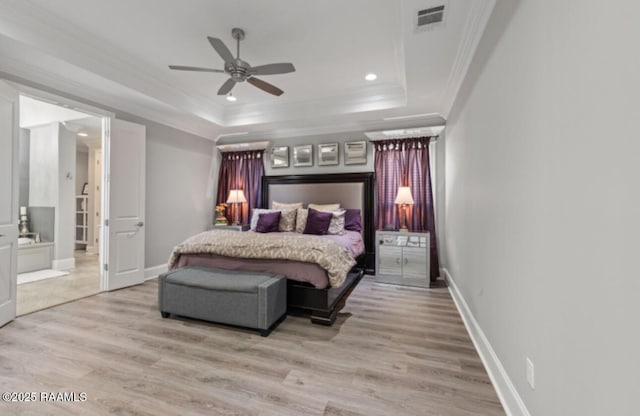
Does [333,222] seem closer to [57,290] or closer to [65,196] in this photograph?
[57,290]

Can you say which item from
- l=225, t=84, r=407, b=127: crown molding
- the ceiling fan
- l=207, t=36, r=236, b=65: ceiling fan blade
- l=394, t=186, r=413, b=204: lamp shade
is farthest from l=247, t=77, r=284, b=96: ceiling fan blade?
l=394, t=186, r=413, b=204: lamp shade

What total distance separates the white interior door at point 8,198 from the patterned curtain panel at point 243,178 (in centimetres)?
317

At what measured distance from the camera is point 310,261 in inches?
111

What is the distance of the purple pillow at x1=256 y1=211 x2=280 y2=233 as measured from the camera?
448 cm

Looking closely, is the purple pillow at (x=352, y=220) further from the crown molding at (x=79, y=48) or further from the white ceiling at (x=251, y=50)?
the crown molding at (x=79, y=48)

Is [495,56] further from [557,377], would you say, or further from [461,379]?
[461,379]

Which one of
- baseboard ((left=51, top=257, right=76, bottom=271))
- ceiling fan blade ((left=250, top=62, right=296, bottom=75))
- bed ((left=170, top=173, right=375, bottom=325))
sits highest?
ceiling fan blade ((left=250, top=62, right=296, bottom=75))

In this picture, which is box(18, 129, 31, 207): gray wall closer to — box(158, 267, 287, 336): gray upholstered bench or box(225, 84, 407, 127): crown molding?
box(225, 84, 407, 127): crown molding

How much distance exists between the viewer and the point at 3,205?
8.87ft

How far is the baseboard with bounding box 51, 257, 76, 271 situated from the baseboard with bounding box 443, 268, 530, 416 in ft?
21.1

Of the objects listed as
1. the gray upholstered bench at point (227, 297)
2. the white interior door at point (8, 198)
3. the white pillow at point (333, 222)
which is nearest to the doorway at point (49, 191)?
the white interior door at point (8, 198)

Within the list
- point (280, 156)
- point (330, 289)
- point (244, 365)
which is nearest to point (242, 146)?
point (280, 156)

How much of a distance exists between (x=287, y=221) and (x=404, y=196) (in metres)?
1.92

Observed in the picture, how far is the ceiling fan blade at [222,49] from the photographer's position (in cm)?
223
